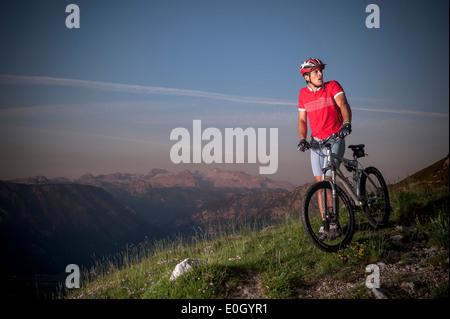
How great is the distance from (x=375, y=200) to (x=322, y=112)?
262 cm

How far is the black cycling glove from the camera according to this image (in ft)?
19.6

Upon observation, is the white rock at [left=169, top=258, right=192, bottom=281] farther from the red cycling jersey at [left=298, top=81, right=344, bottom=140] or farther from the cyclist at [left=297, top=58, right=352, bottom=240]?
the red cycling jersey at [left=298, top=81, right=344, bottom=140]

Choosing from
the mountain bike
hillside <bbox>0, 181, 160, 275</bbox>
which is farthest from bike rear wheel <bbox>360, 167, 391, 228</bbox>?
hillside <bbox>0, 181, 160, 275</bbox>

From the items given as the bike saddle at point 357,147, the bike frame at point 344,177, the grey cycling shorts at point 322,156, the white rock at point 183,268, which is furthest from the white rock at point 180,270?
the bike saddle at point 357,147

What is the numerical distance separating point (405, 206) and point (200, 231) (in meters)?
5.81

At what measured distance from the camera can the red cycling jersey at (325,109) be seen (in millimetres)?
6531

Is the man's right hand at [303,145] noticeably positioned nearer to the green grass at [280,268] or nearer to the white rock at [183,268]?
the green grass at [280,268]

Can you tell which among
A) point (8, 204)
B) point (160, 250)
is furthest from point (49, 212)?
point (160, 250)

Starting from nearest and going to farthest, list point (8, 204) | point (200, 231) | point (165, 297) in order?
1. point (165, 297)
2. point (200, 231)
3. point (8, 204)

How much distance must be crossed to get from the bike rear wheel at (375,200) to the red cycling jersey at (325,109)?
5.40ft

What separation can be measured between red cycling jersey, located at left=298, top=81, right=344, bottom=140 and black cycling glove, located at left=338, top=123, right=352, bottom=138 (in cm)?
45

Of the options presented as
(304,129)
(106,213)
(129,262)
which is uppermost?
(304,129)
